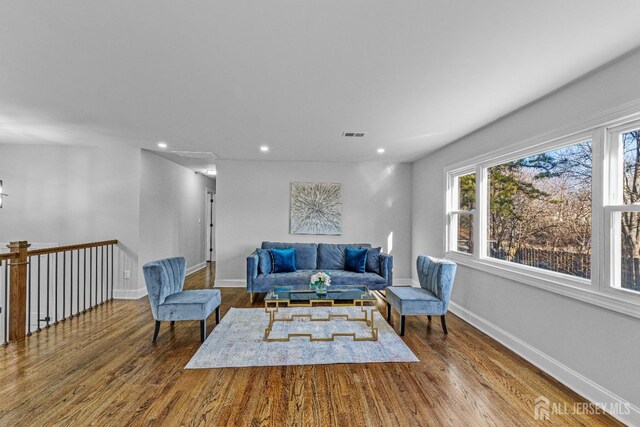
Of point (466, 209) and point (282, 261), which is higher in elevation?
point (466, 209)

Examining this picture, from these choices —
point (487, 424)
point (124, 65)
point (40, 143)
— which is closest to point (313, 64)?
point (124, 65)

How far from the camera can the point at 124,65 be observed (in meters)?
2.17

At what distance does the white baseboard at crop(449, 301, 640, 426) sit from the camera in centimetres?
194

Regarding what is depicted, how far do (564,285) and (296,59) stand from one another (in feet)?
9.17

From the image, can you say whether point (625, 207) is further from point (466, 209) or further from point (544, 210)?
point (466, 209)

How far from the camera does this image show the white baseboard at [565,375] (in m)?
1.94

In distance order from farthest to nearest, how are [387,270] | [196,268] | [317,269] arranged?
[196,268], [317,269], [387,270]

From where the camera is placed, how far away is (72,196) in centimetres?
478

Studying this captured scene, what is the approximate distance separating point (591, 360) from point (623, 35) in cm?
221

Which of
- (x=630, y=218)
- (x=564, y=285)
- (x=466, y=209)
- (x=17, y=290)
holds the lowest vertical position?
(x=17, y=290)

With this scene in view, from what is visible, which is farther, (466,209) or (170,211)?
(170,211)

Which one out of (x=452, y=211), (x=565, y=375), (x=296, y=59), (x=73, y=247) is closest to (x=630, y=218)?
(x=565, y=375)

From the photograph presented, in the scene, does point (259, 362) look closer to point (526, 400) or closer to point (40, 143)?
point (526, 400)

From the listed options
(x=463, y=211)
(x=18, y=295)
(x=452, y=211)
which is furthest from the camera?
(x=452, y=211)
